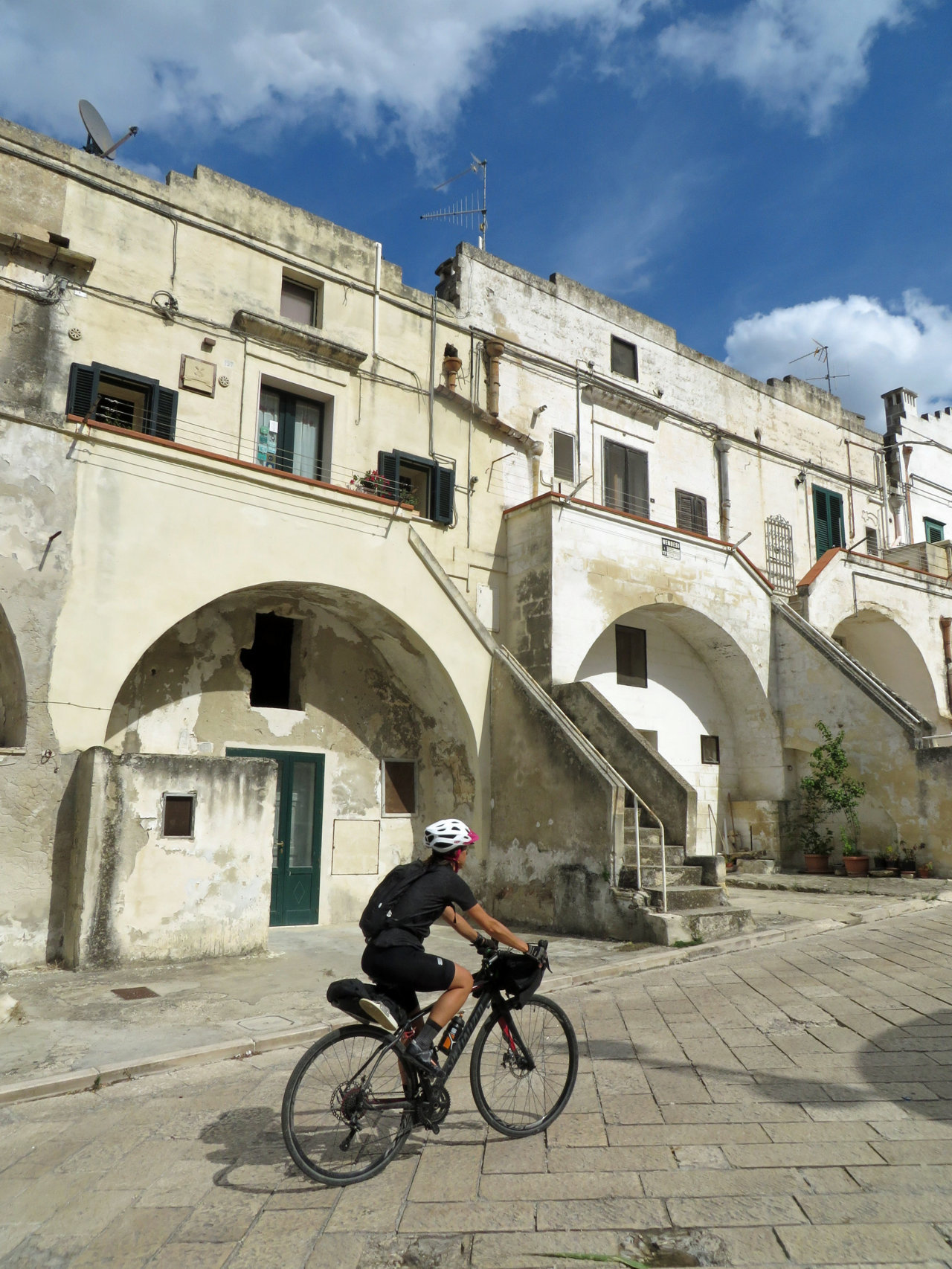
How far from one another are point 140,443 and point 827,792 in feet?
41.3

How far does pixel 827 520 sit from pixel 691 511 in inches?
189

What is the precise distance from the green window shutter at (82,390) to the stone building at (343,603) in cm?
4

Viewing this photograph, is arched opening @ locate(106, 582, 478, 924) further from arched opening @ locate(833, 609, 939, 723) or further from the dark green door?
arched opening @ locate(833, 609, 939, 723)

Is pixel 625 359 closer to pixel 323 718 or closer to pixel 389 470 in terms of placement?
pixel 389 470

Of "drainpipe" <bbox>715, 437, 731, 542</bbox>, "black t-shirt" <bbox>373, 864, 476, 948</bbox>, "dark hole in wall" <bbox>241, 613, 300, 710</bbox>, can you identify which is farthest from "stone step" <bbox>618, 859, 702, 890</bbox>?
"drainpipe" <bbox>715, 437, 731, 542</bbox>

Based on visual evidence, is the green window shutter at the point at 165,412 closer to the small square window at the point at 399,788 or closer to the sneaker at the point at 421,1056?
the small square window at the point at 399,788

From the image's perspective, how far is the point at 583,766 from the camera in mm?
11641

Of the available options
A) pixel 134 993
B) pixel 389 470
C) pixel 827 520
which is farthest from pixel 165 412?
pixel 827 520

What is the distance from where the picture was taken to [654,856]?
452 inches

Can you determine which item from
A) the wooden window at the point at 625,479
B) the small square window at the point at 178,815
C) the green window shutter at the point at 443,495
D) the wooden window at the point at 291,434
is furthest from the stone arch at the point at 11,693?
the wooden window at the point at 625,479

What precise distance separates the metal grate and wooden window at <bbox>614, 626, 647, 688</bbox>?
178 inches

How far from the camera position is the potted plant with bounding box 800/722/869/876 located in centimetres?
1545

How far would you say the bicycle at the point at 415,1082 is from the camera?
3.93 metres

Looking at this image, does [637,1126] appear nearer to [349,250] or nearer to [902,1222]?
[902,1222]
